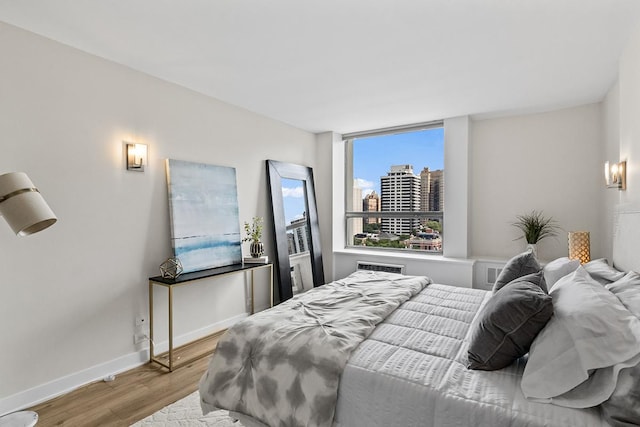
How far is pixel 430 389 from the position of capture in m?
1.41

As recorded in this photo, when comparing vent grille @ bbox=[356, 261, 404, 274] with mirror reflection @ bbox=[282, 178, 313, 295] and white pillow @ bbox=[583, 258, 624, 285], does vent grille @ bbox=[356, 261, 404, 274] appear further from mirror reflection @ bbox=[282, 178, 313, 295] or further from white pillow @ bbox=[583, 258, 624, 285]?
white pillow @ bbox=[583, 258, 624, 285]

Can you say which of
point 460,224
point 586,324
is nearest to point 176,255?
point 586,324

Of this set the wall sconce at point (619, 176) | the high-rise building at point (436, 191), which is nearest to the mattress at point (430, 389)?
the wall sconce at point (619, 176)

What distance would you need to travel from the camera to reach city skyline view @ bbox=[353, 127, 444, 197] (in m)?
4.84

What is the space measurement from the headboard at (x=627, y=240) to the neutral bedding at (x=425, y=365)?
0.14 meters

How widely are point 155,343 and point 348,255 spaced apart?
2.88 meters

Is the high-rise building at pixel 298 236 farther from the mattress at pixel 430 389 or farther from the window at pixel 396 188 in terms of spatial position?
the mattress at pixel 430 389

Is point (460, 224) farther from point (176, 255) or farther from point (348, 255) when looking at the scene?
point (176, 255)

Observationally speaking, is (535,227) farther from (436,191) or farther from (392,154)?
(392,154)

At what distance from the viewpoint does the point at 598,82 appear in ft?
10.5

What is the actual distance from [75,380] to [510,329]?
3.06 metres

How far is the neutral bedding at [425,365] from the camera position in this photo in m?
1.24

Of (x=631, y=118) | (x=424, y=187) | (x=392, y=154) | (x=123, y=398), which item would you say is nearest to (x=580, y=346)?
(x=631, y=118)

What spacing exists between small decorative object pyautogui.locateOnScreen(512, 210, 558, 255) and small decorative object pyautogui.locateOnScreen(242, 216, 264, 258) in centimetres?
321
